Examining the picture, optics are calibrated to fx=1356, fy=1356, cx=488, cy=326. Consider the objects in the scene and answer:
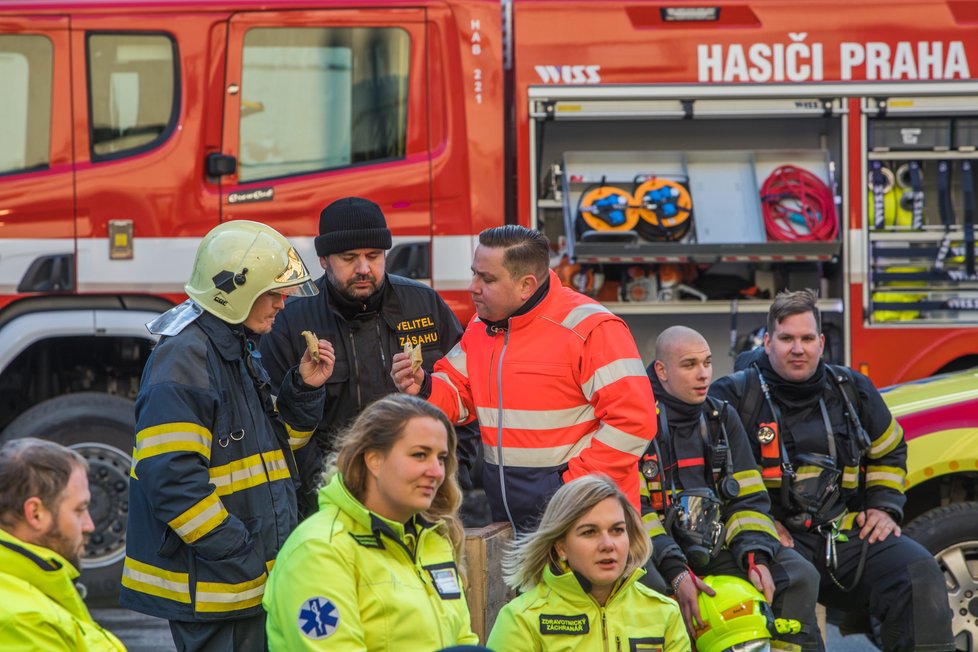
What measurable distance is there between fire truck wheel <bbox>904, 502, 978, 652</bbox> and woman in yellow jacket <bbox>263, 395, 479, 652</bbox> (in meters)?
2.81

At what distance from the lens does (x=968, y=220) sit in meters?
7.37

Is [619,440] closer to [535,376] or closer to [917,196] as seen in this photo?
[535,376]

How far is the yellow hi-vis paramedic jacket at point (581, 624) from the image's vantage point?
13.0 feet

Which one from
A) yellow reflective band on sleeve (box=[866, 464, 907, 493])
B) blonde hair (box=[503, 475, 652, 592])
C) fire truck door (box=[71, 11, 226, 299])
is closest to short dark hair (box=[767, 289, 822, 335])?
yellow reflective band on sleeve (box=[866, 464, 907, 493])

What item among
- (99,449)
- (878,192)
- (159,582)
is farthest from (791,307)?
(99,449)

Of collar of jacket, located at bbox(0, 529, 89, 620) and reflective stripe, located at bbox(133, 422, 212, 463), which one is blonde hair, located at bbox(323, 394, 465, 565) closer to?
reflective stripe, located at bbox(133, 422, 212, 463)

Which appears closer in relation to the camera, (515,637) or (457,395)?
(515,637)

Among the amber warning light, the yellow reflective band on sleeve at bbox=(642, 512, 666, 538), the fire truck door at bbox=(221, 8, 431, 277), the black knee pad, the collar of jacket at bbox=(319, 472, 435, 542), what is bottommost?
the black knee pad

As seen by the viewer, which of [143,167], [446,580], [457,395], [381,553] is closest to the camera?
[381,553]

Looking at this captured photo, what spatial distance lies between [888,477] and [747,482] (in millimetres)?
822

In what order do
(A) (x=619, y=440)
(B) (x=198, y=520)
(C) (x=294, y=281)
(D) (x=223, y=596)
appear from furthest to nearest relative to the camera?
(A) (x=619, y=440) < (C) (x=294, y=281) < (D) (x=223, y=596) < (B) (x=198, y=520)

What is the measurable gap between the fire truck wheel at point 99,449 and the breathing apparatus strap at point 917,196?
440 centimetres

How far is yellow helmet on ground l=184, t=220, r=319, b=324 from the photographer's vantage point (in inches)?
164

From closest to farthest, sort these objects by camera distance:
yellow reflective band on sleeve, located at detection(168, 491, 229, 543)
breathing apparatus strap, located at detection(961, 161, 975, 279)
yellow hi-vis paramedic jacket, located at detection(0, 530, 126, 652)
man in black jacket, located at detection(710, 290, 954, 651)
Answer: yellow hi-vis paramedic jacket, located at detection(0, 530, 126, 652) → yellow reflective band on sleeve, located at detection(168, 491, 229, 543) → man in black jacket, located at detection(710, 290, 954, 651) → breathing apparatus strap, located at detection(961, 161, 975, 279)
